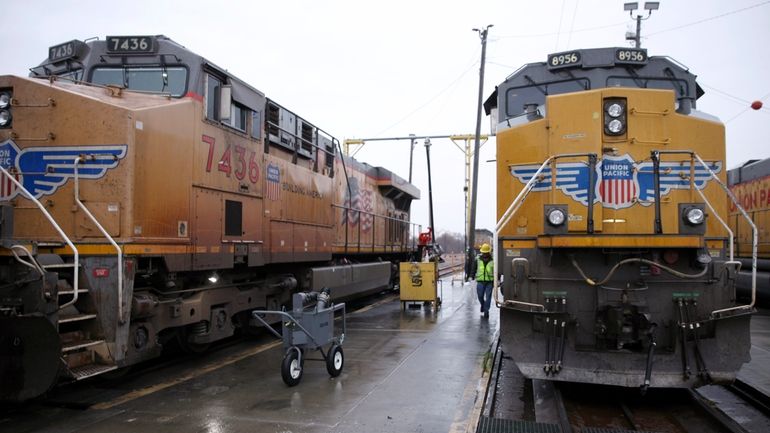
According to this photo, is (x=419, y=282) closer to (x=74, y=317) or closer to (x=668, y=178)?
(x=668, y=178)

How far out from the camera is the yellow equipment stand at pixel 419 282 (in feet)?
41.0

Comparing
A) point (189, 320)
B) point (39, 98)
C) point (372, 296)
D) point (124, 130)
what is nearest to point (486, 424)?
point (189, 320)

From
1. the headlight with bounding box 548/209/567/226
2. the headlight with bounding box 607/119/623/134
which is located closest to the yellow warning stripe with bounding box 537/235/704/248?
the headlight with bounding box 548/209/567/226

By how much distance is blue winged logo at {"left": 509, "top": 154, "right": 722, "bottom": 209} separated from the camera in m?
5.54

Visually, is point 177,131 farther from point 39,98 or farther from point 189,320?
point 189,320

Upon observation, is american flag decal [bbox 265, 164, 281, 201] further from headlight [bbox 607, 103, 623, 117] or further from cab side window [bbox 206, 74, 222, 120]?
headlight [bbox 607, 103, 623, 117]

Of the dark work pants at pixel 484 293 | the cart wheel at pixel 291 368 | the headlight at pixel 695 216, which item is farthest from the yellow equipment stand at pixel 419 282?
the headlight at pixel 695 216

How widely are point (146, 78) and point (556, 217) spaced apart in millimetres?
5259

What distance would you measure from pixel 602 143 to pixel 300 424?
4178 millimetres

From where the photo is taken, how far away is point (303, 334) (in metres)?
6.33

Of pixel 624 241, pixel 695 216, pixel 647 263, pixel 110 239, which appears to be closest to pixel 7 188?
pixel 110 239

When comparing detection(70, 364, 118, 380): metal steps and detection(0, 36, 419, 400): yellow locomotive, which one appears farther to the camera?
detection(70, 364, 118, 380): metal steps

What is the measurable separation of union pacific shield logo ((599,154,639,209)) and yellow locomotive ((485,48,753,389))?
0.03 ft

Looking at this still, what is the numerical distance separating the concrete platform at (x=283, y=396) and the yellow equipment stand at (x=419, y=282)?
3.72 metres
